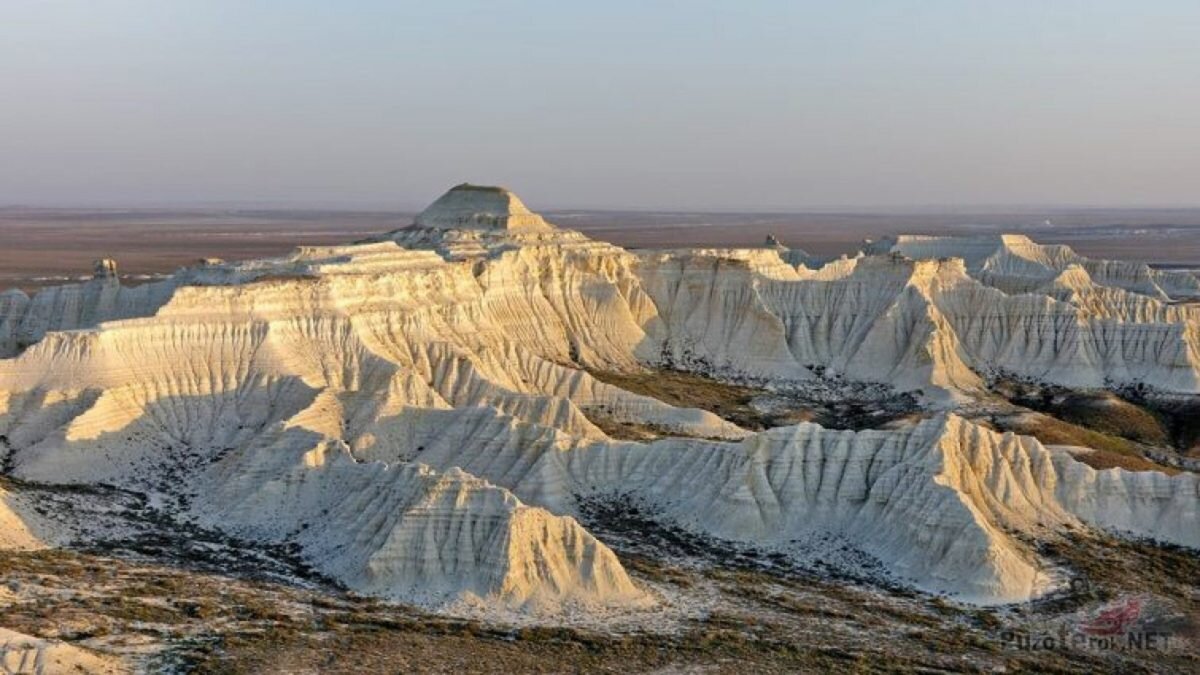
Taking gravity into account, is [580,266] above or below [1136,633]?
above

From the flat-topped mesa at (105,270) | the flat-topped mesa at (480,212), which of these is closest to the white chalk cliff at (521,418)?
the flat-topped mesa at (105,270)

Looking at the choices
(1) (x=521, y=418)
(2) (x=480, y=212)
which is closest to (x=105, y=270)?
(1) (x=521, y=418)

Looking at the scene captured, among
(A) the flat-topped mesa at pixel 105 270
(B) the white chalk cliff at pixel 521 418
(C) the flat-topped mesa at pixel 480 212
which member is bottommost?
(B) the white chalk cliff at pixel 521 418

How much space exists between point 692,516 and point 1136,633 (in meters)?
17.0

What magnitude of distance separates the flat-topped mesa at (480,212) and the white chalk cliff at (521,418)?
14617mm

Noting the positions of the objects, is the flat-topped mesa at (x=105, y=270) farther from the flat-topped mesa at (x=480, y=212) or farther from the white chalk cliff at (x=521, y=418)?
the flat-topped mesa at (x=480, y=212)

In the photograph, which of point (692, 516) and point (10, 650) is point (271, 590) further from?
point (692, 516)

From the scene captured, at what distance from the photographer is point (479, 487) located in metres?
40.4

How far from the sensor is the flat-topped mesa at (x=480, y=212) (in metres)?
109

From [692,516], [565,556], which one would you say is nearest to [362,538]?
[565,556]

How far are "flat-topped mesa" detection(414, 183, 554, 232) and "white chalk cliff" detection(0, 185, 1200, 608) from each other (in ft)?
48.0

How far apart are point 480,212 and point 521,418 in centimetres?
5496

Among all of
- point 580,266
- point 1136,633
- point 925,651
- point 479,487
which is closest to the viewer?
point 925,651

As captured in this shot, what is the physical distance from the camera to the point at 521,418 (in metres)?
59.3
